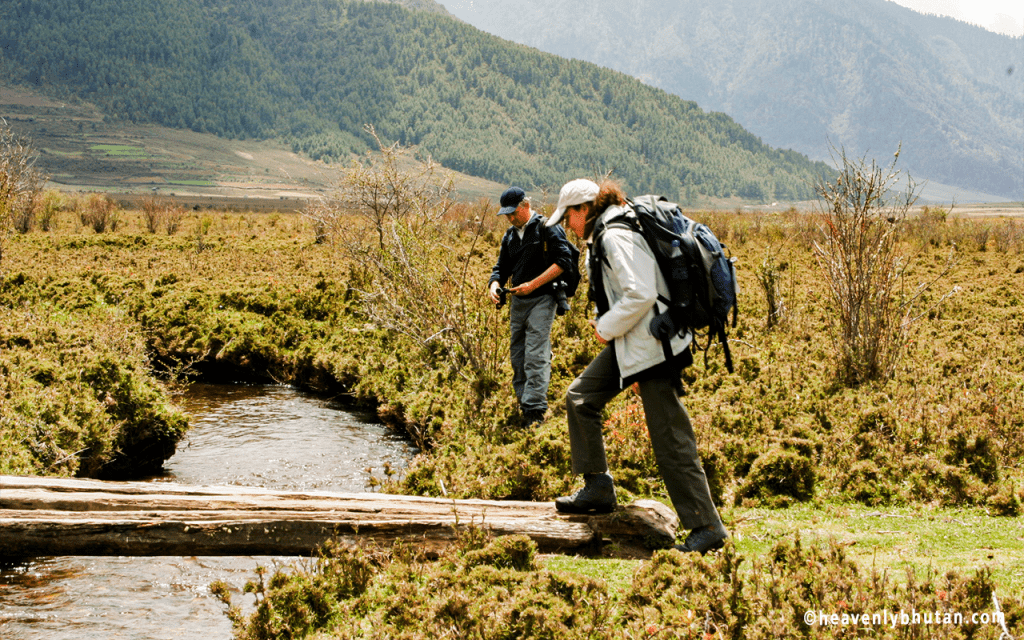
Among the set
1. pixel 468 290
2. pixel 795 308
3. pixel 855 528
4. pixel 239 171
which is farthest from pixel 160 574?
pixel 239 171

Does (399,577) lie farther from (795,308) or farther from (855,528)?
(795,308)

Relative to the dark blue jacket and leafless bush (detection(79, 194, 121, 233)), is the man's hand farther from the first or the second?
leafless bush (detection(79, 194, 121, 233))

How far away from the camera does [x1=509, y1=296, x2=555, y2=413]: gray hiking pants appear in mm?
7215

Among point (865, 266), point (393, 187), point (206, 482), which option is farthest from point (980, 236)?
point (206, 482)

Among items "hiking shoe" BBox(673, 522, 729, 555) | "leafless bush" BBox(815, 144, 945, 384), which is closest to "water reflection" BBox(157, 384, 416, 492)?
"hiking shoe" BBox(673, 522, 729, 555)

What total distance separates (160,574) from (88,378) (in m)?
3.71

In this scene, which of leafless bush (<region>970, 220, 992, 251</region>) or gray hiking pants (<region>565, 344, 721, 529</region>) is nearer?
gray hiking pants (<region>565, 344, 721, 529</region>)

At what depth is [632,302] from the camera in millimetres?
4129

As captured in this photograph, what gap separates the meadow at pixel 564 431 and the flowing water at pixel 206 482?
0.42 metres

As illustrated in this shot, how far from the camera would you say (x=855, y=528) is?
523 cm

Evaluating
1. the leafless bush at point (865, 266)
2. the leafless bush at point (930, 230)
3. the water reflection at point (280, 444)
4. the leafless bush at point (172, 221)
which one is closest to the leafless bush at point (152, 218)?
the leafless bush at point (172, 221)

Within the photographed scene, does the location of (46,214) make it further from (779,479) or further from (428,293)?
(779,479)

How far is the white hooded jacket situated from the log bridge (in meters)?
1.36

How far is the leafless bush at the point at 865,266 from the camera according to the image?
8.38 metres
